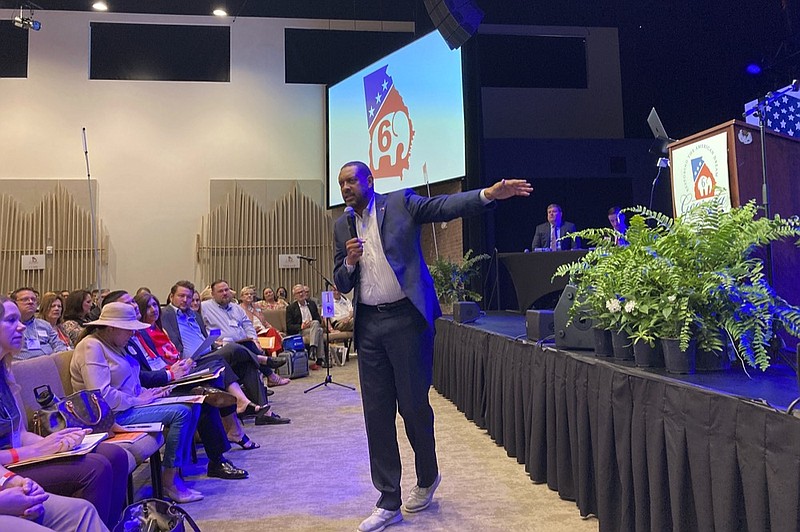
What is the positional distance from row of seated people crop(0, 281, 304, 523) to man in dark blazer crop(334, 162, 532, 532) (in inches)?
39.5

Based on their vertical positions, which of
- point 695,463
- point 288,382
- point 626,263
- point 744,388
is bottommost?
point 288,382

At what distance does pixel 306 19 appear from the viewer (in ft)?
32.8

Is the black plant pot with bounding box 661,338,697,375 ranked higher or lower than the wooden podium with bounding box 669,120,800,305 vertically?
lower

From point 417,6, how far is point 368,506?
25.9ft

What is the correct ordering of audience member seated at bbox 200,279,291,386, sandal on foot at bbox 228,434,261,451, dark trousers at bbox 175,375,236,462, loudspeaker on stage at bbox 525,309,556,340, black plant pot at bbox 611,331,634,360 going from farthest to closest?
audience member seated at bbox 200,279,291,386 < sandal on foot at bbox 228,434,261,451 < dark trousers at bbox 175,375,236,462 < loudspeaker on stage at bbox 525,309,556,340 < black plant pot at bbox 611,331,634,360

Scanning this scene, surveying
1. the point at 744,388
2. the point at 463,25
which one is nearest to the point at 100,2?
the point at 463,25

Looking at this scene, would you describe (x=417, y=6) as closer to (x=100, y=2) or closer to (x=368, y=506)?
(x=100, y=2)

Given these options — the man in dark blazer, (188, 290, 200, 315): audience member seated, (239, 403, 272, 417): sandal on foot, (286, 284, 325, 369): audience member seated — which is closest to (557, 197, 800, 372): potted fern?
the man in dark blazer

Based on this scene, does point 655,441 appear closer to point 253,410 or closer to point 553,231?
point 253,410

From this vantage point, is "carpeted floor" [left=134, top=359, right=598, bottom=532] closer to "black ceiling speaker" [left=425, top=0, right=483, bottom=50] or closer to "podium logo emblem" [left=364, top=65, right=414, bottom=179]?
"black ceiling speaker" [left=425, top=0, right=483, bottom=50]

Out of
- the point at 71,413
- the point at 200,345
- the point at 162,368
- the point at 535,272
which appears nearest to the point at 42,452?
the point at 71,413

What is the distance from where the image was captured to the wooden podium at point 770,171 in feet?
8.32

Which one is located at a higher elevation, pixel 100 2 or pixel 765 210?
pixel 100 2

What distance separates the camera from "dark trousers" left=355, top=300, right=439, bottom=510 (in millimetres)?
2475
